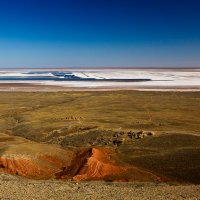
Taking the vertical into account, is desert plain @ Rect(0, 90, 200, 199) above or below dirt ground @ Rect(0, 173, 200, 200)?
below

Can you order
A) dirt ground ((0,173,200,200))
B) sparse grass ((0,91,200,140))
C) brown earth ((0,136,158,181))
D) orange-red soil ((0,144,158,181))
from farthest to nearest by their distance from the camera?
sparse grass ((0,91,200,140)), brown earth ((0,136,158,181)), orange-red soil ((0,144,158,181)), dirt ground ((0,173,200,200))

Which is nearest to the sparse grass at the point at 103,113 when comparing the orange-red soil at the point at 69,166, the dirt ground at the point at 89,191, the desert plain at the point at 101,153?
the desert plain at the point at 101,153

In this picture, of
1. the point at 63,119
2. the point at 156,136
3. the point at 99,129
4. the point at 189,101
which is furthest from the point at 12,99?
the point at 156,136

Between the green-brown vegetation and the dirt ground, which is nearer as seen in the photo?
the dirt ground

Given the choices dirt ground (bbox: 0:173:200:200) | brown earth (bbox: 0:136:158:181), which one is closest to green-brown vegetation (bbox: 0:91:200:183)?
brown earth (bbox: 0:136:158:181)

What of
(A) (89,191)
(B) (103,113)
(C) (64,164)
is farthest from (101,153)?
(B) (103,113)

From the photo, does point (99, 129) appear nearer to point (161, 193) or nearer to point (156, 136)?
point (156, 136)

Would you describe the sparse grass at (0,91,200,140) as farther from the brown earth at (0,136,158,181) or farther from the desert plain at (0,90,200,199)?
the brown earth at (0,136,158,181)

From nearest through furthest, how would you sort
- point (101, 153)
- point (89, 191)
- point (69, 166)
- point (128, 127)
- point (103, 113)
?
point (89, 191), point (69, 166), point (101, 153), point (128, 127), point (103, 113)

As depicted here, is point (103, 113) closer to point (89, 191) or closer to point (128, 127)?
point (128, 127)

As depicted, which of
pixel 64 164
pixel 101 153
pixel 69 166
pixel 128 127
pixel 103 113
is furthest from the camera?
pixel 103 113

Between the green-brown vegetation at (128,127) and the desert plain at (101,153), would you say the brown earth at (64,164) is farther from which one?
the green-brown vegetation at (128,127)
